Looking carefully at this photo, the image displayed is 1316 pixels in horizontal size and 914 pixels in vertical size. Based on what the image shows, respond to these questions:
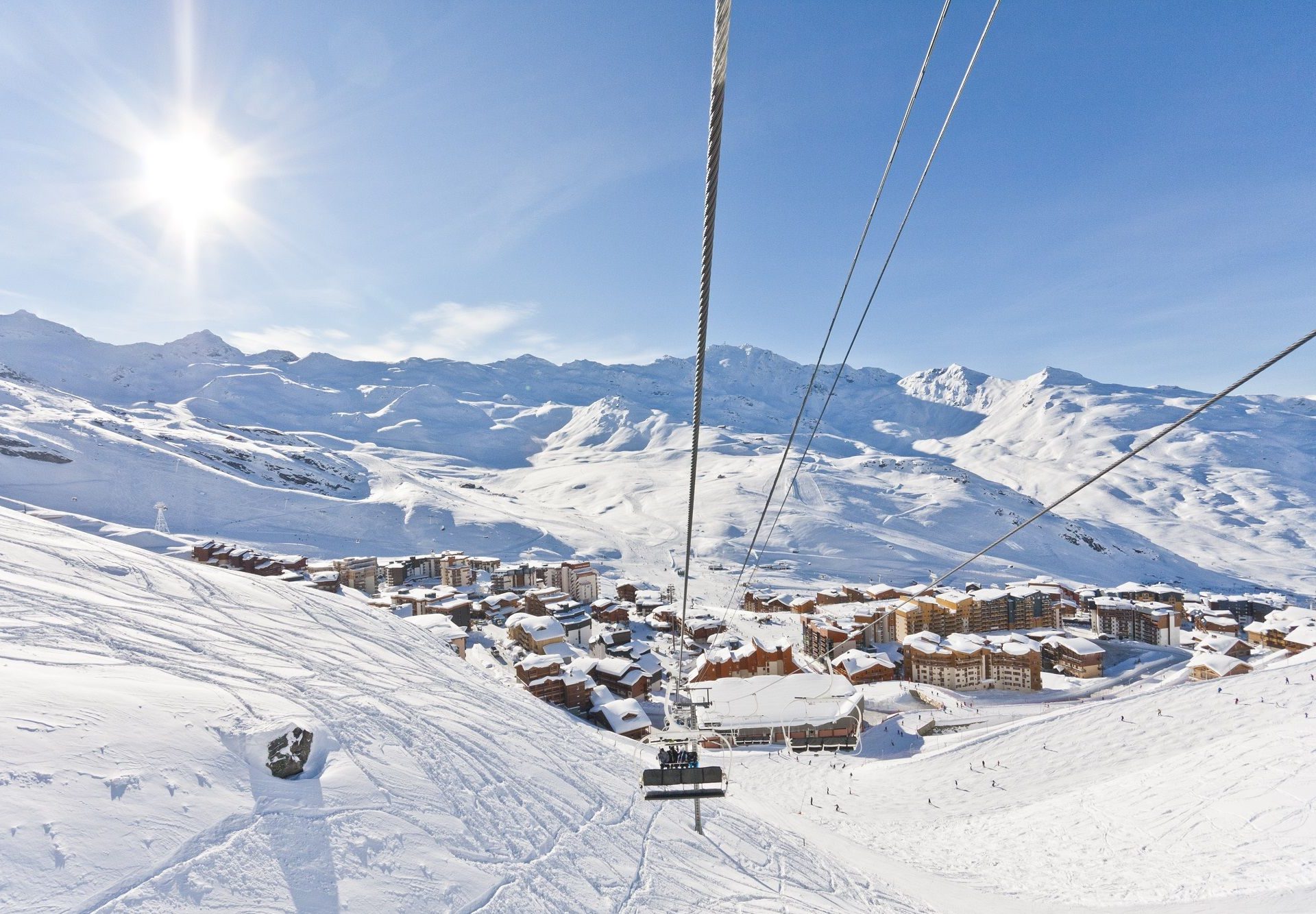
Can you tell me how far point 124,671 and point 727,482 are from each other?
115463 mm

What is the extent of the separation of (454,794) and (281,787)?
244cm

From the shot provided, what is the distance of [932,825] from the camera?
19.5 meters

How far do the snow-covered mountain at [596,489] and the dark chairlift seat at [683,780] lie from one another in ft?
187

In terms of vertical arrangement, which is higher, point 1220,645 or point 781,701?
point 1220,645

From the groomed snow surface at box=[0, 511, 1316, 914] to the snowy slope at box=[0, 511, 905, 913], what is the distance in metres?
0.03

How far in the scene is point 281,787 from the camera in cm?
624

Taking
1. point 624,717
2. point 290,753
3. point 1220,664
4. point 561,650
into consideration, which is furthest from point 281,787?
point 1220,664

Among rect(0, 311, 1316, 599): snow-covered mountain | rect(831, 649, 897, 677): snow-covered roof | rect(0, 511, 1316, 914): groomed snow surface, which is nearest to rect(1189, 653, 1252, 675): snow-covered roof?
rect(0, 511, 1316, 914): groomed snow surface

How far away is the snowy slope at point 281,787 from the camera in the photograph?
15.5ft

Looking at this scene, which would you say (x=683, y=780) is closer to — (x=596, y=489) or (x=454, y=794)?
(x=454, y=794)

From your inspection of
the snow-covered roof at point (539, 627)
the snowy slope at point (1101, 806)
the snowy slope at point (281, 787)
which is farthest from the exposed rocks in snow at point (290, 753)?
the snow-covered roof at point (539, 627)

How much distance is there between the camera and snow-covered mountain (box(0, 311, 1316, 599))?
2933 inches

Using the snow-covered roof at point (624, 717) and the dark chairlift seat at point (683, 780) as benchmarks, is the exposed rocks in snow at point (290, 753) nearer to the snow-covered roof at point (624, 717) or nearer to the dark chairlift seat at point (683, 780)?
the dark chairlift seat at point (683, 780)

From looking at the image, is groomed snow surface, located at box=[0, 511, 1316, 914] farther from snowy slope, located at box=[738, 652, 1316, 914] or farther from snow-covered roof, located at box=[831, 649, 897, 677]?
snow-covered roof, located at box=[831, 649, 897, 677]
